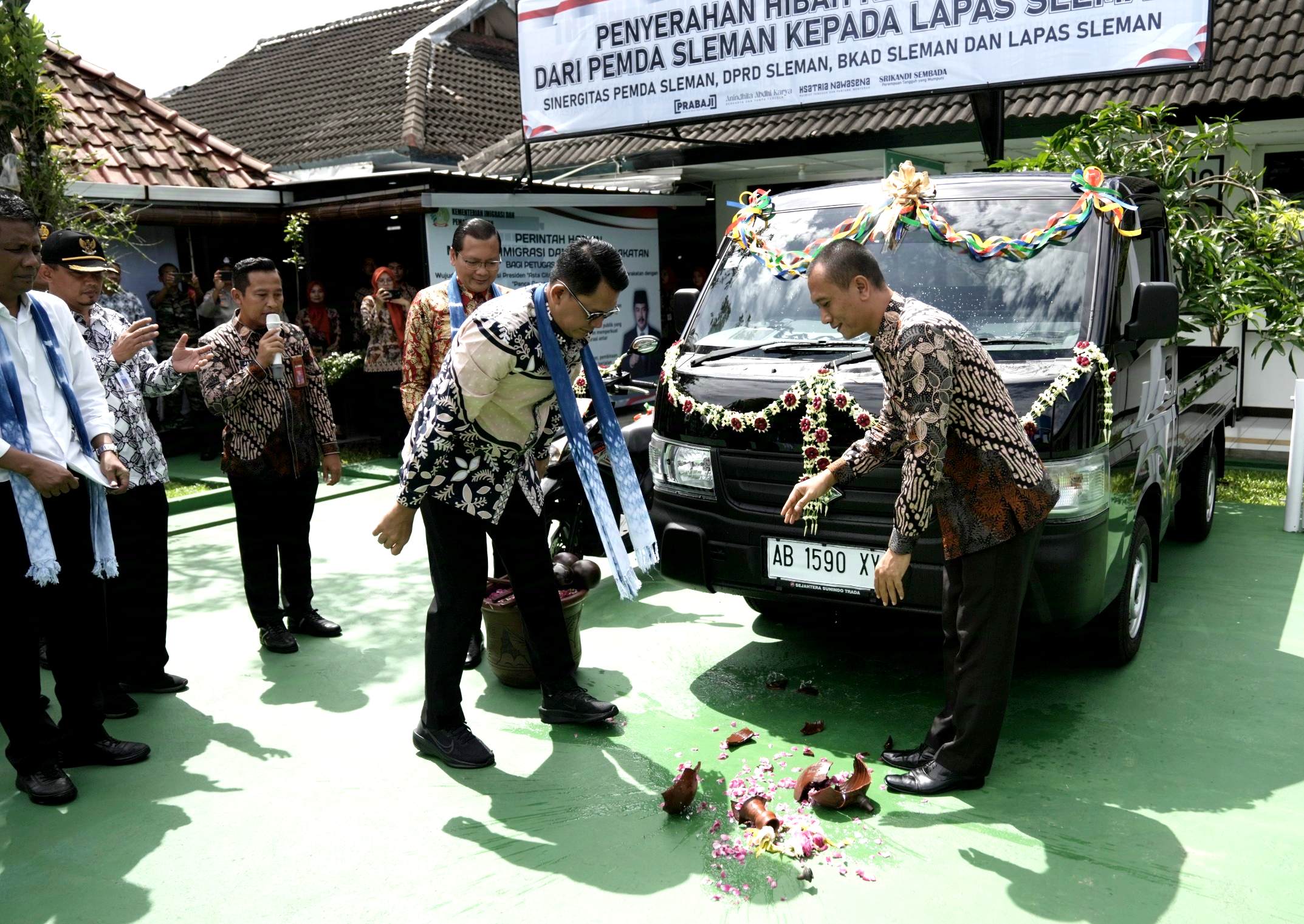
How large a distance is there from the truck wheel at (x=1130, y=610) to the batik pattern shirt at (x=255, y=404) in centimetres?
377

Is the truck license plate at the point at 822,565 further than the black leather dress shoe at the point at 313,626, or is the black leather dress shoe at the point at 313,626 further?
the black leather dress shoe at the point at 313,626

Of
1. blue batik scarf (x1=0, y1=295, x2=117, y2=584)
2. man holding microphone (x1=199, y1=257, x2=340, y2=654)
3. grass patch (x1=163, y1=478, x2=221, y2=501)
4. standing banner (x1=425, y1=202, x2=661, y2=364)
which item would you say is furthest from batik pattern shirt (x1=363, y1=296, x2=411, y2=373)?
blue batik scarf (x1=0, y1=295, x2=117, y2=584)

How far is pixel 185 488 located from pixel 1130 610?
322 inches

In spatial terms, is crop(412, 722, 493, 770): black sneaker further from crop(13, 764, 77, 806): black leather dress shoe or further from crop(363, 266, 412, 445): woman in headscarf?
crop(363, 266, 412, 445): woman in headscarf

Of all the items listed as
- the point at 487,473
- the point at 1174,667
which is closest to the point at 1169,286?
the point at 1174,667

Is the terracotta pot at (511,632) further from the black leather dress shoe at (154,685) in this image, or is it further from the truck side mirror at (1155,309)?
the truck side mirror at (1155,309)

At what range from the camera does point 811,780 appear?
3.53 meters

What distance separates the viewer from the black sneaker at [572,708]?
164 inches

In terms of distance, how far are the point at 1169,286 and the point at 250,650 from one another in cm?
452

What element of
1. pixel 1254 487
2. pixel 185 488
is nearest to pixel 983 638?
pixel 1254 487

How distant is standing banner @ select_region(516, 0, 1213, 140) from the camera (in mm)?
7617

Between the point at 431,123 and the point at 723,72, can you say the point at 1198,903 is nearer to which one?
the point at 723,72

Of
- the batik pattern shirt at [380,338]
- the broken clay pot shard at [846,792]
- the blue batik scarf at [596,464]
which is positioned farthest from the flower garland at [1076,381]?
the batik pattern shirt at [380,338]

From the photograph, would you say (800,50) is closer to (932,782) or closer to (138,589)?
(138,589)
